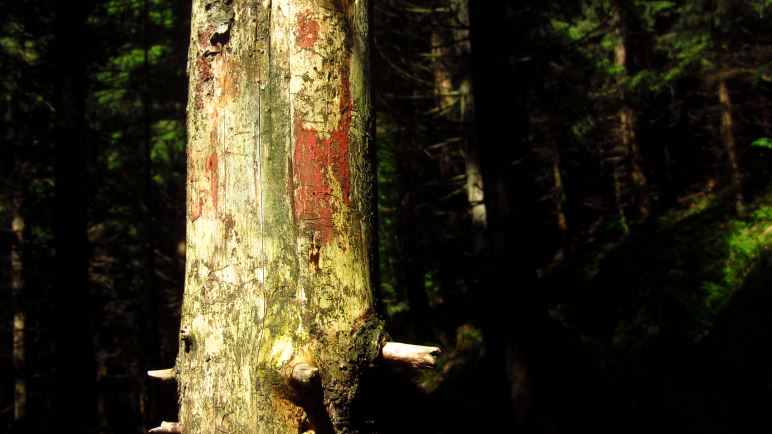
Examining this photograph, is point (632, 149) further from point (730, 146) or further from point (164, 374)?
point (164, 374)

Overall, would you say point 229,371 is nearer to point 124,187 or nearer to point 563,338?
point 563,338

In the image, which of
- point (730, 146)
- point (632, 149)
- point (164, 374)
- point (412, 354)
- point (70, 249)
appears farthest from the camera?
point (632, 149)

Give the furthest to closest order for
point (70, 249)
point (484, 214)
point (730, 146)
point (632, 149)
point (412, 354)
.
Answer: point (632, 149), point (730, 146), point (484, 214), point (70, 249), point (412, 354)

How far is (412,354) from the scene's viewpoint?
76.9 inches

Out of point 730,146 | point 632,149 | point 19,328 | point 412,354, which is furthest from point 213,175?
point 632,149

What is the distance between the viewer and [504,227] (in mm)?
7336

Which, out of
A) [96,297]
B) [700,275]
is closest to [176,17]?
[96,297]

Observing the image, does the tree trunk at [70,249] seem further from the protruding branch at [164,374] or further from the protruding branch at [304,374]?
the protruding branch at [304,374]

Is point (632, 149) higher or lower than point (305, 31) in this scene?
higher

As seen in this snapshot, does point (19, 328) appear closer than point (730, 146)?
No

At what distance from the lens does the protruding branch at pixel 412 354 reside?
189cm

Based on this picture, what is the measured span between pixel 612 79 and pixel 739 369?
10.9 metres

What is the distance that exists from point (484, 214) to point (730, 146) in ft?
27.4

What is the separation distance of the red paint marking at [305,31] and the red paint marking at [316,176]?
23cm
